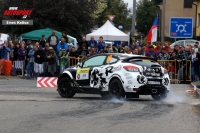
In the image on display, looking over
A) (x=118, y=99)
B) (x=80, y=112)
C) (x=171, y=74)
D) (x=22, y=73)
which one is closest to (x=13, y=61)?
(x=22, y=73)

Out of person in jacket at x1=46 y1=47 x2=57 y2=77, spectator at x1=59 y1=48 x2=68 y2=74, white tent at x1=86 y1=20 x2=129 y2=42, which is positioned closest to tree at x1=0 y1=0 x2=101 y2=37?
white tent at x1=86 y1=20 x2=129 y2=42

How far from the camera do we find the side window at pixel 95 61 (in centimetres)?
1988

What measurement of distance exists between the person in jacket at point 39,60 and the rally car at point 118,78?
10016mm

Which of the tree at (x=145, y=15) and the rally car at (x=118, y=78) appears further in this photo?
the tree at (x=145, y=15)

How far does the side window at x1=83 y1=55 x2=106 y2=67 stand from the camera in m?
19.9

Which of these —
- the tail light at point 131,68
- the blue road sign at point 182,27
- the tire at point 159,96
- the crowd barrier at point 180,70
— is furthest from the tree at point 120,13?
the tail light at point 131,68

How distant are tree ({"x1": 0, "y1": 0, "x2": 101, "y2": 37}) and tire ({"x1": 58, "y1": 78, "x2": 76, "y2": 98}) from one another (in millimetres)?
28771

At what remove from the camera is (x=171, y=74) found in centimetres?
2927

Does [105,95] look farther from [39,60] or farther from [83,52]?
[39,60]

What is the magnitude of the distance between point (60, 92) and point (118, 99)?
253 cm

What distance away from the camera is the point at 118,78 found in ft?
62.0

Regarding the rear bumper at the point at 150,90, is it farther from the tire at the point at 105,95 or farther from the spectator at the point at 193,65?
the spectator at the point at 193,65

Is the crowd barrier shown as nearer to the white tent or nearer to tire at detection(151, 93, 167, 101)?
tire at detection(151, 93, 167, 101)

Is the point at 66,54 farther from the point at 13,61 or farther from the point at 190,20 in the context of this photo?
the point at 190,20
